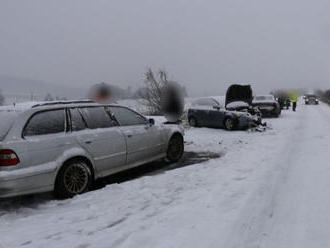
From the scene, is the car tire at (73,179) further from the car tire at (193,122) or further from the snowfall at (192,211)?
the car tire at (193,122)

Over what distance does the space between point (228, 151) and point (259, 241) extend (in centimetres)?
560

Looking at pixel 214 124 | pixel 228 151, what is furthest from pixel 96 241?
pixel 214 124

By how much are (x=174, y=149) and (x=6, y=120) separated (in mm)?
4312

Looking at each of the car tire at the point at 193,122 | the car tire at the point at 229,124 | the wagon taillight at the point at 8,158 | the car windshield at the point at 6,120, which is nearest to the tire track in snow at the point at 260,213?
the wagon taillight at the point at 8,158

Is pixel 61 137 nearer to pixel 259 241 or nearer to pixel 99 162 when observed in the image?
pixel 99 162

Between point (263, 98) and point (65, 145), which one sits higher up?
point (263, 98)

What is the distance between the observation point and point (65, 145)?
5.21m

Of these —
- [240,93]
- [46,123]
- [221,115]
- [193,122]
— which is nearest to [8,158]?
[46,123]

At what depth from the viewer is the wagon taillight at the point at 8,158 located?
4535mm

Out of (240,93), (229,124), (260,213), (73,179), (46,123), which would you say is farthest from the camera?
(240,93)

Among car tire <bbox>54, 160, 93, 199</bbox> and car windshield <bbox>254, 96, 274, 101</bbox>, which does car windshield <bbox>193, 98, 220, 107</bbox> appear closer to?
car windshield <bbox>254, 96, 274, 101</bbox>

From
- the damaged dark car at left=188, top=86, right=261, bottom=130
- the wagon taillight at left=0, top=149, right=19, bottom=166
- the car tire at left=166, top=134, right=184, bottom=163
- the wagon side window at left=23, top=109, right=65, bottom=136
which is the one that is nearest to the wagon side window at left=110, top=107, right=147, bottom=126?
the car tire at left=166, top=134, right=184, bottom=163

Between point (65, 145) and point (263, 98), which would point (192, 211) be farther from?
point (263, 98)

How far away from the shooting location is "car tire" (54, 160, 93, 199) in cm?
516
